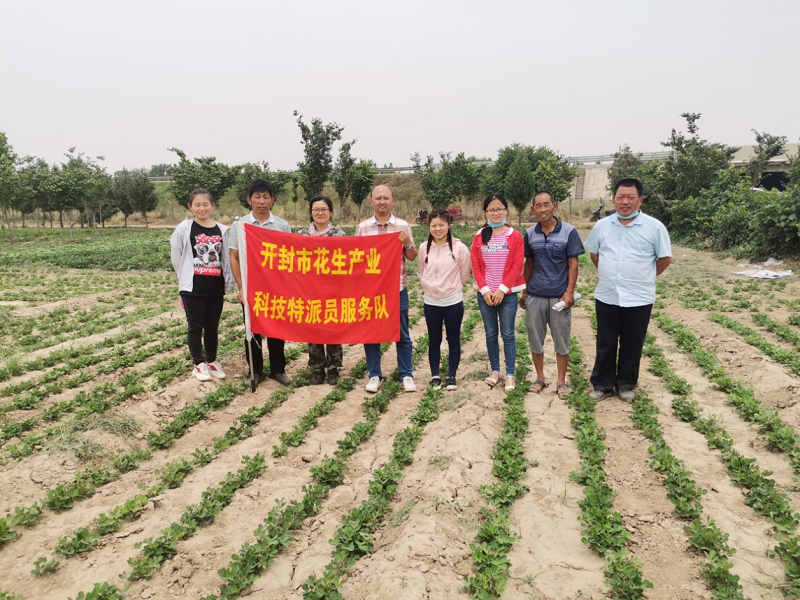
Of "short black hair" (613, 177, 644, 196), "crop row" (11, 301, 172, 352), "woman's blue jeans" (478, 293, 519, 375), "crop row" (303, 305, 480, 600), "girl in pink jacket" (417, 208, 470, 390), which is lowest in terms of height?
"crop row" (11, 301, 172, 352)

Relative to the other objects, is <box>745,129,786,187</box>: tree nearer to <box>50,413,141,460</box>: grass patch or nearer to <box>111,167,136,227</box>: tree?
<box>50,413,141,460</box>: grass patch

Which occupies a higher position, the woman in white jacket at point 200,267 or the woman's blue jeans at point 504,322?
the woman in white jacket at point 200,267

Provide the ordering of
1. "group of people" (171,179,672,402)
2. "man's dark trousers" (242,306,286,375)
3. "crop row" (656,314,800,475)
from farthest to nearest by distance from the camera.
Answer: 1. "man's dark trousers" (242,306,286,375)
2. "group of people" (171,179,672,402)
3. "crop row" (656,314,800,475)

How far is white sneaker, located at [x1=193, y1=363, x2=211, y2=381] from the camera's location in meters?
6.23

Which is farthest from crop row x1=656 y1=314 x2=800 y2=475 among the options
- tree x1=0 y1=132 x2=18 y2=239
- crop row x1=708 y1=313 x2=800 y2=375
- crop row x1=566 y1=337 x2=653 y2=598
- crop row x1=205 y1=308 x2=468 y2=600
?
tree x1=0 y1=132 x2=18 y2=239

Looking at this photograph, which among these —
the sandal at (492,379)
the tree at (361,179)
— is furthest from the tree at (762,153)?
the sandal at (492,379)

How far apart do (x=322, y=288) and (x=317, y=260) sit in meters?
0.34

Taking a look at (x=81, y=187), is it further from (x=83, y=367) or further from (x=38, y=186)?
(x=83, y=367)

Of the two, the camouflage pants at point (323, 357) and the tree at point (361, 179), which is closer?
the camouflage pants at point (323, 357)

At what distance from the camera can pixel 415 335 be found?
9.15 metres

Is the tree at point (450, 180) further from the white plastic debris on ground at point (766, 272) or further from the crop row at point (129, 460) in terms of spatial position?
the crop row at point (129, 460)

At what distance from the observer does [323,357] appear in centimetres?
653

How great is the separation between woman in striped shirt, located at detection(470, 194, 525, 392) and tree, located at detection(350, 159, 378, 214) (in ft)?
84.6

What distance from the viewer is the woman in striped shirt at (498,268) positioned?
18.0ft
